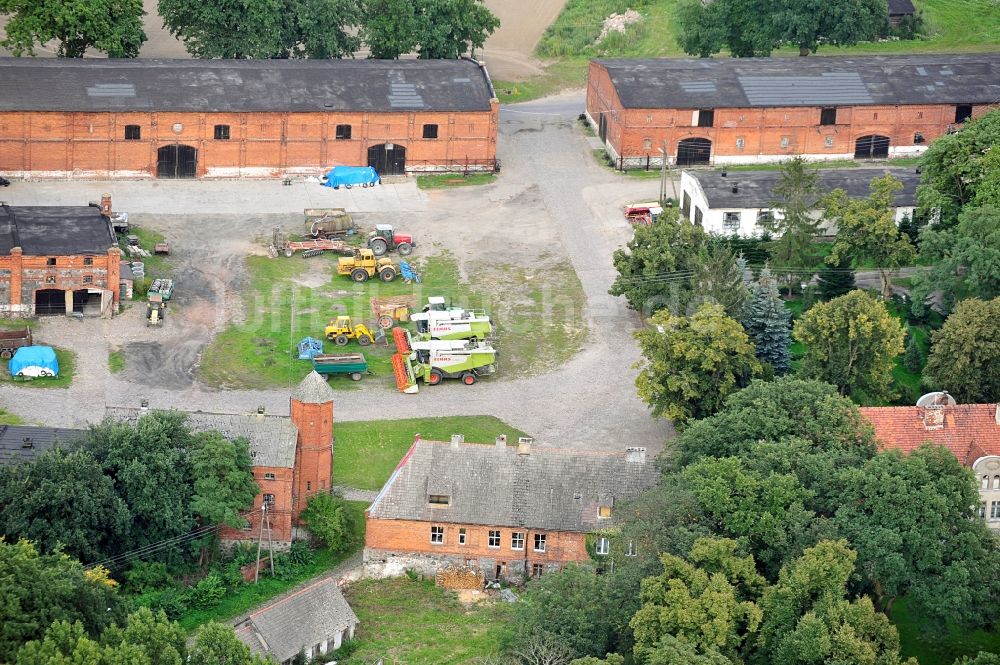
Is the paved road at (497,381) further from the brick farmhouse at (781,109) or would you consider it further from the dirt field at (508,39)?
the dirt field at (508,39)

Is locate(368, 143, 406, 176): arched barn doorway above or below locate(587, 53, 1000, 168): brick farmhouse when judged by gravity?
below

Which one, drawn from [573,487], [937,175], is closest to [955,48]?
[937,175]

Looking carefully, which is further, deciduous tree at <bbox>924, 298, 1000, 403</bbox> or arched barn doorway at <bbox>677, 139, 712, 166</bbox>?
arched barn doorway at <bbox>677, 139, 712, 166</bbox>

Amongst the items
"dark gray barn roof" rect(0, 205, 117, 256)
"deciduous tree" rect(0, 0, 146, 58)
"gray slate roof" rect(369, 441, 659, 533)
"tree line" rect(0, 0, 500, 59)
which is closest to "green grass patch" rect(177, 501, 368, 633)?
"gray slate roof" rect(369, 441, 659, 533)

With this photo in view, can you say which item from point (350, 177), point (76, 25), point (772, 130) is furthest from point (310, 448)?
point (772, 130)

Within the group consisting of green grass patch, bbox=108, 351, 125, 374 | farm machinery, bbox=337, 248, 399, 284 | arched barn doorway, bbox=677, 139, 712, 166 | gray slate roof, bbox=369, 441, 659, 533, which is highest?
arched barn doorway, bbox=677, 139, 712, 166

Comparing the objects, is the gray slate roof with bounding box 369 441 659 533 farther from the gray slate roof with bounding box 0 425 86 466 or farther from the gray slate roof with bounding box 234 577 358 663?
the gray slate roof with bounding box 0 425 86 466

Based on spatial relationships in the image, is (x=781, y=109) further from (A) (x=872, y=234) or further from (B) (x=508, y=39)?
(B) (x=508, y=39)
